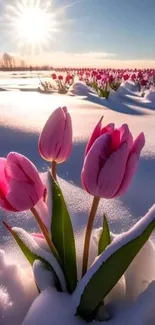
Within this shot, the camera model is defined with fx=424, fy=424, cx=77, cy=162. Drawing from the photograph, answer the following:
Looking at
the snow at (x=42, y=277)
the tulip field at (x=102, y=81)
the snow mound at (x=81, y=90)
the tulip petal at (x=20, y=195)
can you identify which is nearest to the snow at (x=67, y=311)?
the snow at (x=42, y=277)

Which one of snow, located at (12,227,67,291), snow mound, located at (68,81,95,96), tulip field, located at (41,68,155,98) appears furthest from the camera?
tulip field, located at (41,68,155,98)

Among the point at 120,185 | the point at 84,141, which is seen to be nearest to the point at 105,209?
the point at 120,185

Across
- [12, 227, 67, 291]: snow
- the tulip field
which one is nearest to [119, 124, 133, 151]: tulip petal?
[12, 227, 67, 291]: snow

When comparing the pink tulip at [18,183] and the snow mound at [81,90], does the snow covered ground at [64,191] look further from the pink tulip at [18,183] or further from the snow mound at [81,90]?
the snow mound at [81,90]

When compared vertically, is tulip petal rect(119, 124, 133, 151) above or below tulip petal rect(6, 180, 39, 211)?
above

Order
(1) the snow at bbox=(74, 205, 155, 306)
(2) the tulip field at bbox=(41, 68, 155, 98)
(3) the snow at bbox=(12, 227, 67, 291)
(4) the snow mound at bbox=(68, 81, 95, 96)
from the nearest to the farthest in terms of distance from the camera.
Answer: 1. (1) the snow at bbox=(74, 205, 155, 306)
2. (3) the snow at bbox=(12, 227, 67, 291)
3. (4) the snow mound at bbox=(68, 81, 95, 96)
4. (2) the tulip field at bbox=(41, 68, 155, 98)

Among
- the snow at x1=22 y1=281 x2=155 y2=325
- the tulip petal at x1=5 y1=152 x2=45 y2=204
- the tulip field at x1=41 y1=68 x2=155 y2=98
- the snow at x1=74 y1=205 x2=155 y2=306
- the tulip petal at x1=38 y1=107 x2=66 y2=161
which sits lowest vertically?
the tulip field at x1=41 y1=68 x2=155 y2=98

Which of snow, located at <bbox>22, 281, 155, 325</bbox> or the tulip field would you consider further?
the tulip field

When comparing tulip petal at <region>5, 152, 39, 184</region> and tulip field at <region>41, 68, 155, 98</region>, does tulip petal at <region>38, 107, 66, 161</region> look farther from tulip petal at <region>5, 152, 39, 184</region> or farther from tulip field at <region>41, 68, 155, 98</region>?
tulip field at <region>41, 68, 155, 98</region>
